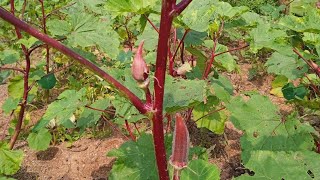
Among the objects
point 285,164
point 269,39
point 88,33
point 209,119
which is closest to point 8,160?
point 88,33

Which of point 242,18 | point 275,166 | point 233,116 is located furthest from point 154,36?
point 275,166

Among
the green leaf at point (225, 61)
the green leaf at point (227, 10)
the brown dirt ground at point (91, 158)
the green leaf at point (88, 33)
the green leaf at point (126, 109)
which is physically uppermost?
the green leaf at point (227, 10)

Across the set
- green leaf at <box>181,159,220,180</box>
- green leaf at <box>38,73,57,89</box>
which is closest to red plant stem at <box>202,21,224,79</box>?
green leaf at <box>38,73,57,89</box>

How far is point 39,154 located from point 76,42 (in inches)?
48.5

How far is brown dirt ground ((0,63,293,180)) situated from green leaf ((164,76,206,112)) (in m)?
1.38

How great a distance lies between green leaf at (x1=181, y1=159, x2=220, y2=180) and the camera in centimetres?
147

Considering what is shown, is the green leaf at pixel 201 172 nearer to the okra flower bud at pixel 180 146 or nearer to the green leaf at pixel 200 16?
the okra flower bud at pixel 180 146

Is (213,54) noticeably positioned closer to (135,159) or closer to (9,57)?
(135,159)

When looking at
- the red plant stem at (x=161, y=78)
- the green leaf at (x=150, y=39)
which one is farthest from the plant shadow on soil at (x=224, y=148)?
the red plant stem at (x=161, y=78)

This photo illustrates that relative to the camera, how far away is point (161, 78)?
121cm

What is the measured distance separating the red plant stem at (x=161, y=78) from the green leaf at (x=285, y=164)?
32.6 inches

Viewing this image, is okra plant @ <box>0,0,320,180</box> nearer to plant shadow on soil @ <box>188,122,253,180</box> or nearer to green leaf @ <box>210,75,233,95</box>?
green leaf @ <box>210,75,233,95</box>

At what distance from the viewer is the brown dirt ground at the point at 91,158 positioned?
3.08 m

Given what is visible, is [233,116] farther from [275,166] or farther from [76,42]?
[76,42]
